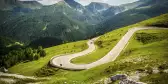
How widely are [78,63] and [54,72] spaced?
11772 mm

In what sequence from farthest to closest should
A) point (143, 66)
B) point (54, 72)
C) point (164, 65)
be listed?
point (54, 72)
point (143, 66)
point (164, 65)

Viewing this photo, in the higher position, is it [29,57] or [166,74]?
[166,74]

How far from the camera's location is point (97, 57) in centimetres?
11269

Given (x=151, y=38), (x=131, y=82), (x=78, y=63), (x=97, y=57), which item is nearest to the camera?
(x=131, y=82)

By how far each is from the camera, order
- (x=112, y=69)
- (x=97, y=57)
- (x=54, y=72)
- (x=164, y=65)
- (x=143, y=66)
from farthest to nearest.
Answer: (x=97, y=57), (x=54, y=72), (x=112, y=69), (x=143, y=66), (x=164, y=65)

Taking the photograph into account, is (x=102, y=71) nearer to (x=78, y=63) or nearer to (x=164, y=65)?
(x=164, y=65)

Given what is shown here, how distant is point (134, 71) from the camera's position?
5744 cm

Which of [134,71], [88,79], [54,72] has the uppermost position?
[134,71]

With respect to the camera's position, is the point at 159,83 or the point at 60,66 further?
the point at 60,66

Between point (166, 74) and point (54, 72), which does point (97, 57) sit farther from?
point (166, 74)

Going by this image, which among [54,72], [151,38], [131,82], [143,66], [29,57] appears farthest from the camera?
[29,57]

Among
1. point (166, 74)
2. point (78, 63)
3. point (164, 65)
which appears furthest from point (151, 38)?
point (166, 74)

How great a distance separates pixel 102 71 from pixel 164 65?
1765 cm

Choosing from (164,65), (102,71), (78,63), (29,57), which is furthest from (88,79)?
(29,57)
